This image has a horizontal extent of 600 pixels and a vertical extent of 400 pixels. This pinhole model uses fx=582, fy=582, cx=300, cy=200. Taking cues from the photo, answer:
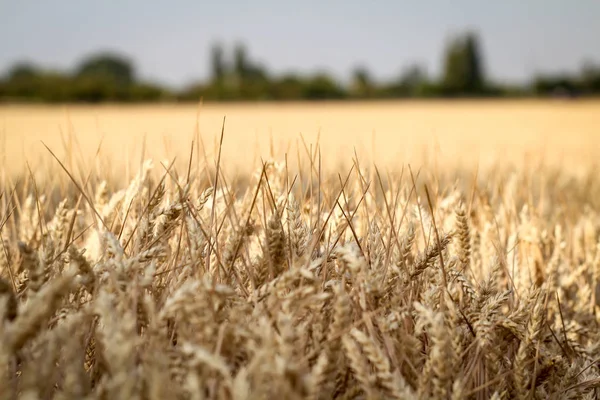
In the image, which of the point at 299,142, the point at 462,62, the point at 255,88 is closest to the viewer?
the point at 299,142

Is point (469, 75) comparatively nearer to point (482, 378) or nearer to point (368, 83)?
point (368, 83)

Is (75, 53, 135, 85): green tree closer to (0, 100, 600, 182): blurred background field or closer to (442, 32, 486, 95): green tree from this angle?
(442, 32, 486, 95): green tree

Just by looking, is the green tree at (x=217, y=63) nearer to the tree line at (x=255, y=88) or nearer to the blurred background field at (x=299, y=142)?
the tree line at (x=255, y=88)

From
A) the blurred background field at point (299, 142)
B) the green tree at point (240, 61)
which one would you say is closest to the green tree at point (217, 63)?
the green tree at point (240, 61)

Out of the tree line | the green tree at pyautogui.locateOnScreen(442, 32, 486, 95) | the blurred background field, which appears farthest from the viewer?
the green tree at pyautogui.locateOnScreen(442, 32, 486, 95)

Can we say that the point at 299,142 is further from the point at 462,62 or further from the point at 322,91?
the point at 462,62

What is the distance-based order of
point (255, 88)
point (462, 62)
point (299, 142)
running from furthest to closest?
1. point (462, 62)
2. point (255, 88)
3. point (299, 142)

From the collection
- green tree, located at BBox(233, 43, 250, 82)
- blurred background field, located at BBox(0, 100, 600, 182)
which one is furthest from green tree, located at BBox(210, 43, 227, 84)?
blurred background field, located at BBox(0, 100, 600, 182)

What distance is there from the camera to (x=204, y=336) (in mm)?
746

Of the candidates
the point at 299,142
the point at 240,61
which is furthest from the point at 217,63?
the point at 299,142

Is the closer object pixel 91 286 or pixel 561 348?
pixel 91 286

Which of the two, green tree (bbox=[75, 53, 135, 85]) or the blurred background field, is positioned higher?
green tree (bbox=[75, 53, 135, 85])

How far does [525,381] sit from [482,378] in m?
0.07

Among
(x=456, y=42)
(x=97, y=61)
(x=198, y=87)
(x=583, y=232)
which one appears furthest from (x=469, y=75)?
(x=583, y=232)
